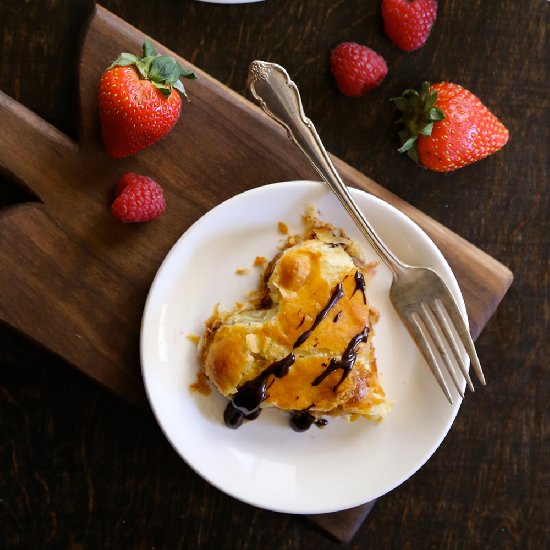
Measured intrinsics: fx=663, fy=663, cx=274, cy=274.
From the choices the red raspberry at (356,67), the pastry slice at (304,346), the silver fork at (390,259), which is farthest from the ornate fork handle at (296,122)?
the red raspberry at (356,67)

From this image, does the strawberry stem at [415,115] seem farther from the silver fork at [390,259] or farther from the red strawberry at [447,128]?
the silver fork at [390,259]

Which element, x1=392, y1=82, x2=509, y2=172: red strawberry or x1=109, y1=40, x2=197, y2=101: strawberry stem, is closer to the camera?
x1=109, y1=40, x2=197, y2=101: strawberry stem

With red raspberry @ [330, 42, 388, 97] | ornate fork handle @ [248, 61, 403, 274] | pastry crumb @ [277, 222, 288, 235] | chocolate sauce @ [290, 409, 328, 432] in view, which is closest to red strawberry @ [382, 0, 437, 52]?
red raspberry @ [330, 42, 388, 97]

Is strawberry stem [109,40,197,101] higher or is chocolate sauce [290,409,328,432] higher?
strawberry stem [109,40,197,101]

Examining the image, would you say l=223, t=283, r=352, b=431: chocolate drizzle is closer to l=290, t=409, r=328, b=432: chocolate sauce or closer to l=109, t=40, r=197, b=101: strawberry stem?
l=290, t=409, r=328, b=432: chocolate sauce

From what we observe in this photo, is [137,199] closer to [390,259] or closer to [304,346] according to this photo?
[304,346]

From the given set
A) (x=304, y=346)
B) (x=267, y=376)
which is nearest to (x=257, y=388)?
(x=267, y=376)

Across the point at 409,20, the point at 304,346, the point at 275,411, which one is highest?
the point at 409,20
